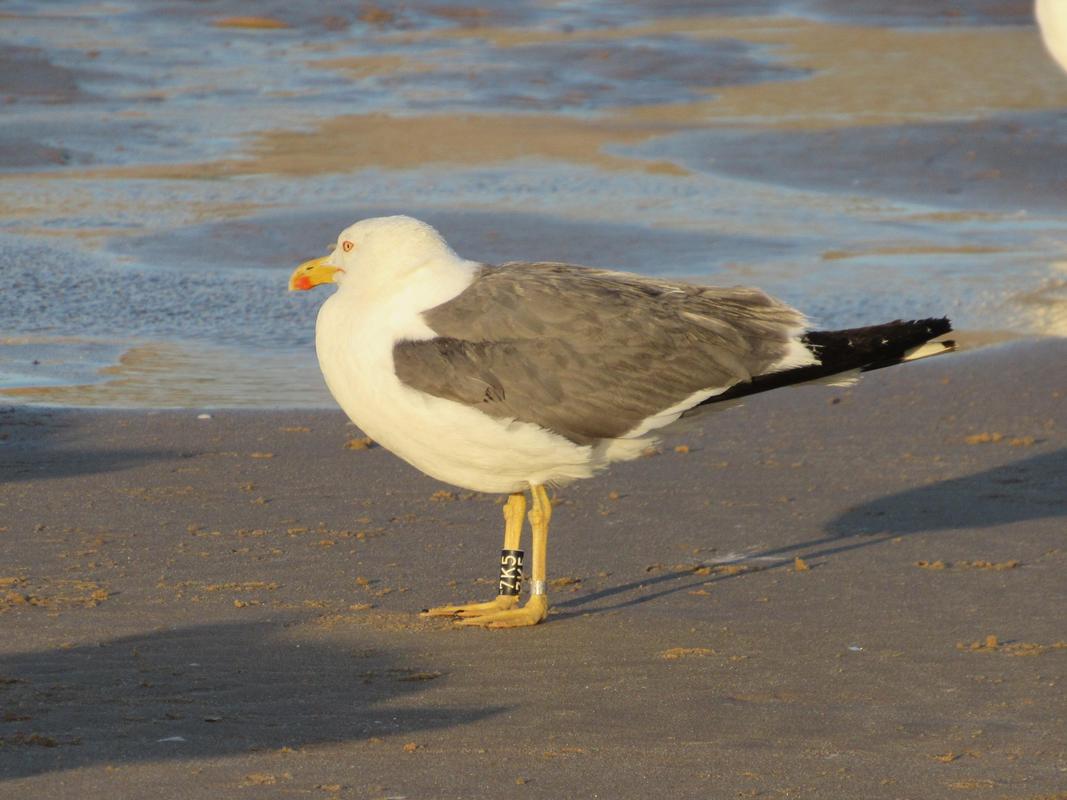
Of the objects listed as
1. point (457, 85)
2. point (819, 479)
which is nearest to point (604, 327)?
point (819, 479)

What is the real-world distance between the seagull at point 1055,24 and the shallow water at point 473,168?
4.73ft

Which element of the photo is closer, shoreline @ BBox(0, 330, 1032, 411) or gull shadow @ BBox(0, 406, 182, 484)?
gull shadow @ BBox(0, 406, 182, 484)

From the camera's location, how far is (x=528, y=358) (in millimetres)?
5891

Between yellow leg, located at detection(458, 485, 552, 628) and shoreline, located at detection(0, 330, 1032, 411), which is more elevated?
yellow leg, located at detection(458, 485, 552, 628)

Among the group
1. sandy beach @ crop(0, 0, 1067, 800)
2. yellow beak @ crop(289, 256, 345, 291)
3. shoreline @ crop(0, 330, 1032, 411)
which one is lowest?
shoreline @ crop(0, 330, 1032, 411)

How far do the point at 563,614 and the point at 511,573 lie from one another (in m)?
0.22

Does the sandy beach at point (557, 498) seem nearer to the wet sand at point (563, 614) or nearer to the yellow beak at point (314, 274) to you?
the wet sand at point (563, 614)

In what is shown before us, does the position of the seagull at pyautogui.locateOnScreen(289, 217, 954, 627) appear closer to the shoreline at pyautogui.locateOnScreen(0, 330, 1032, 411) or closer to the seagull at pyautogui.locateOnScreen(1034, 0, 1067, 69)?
the shoreline at pyautogui.locateOnScreen(0, 330, 1032, 411)

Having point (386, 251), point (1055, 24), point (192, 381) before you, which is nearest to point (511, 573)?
point (386, 251)

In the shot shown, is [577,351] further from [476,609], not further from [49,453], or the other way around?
[49,453]

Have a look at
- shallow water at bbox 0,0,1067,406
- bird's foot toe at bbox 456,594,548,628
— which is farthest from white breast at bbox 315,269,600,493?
shallow water at bbox 0,0,1067,406

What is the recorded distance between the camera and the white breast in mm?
5793

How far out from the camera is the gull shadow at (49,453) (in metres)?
7.46

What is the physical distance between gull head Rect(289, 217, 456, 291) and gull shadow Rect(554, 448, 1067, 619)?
1.24 meters
